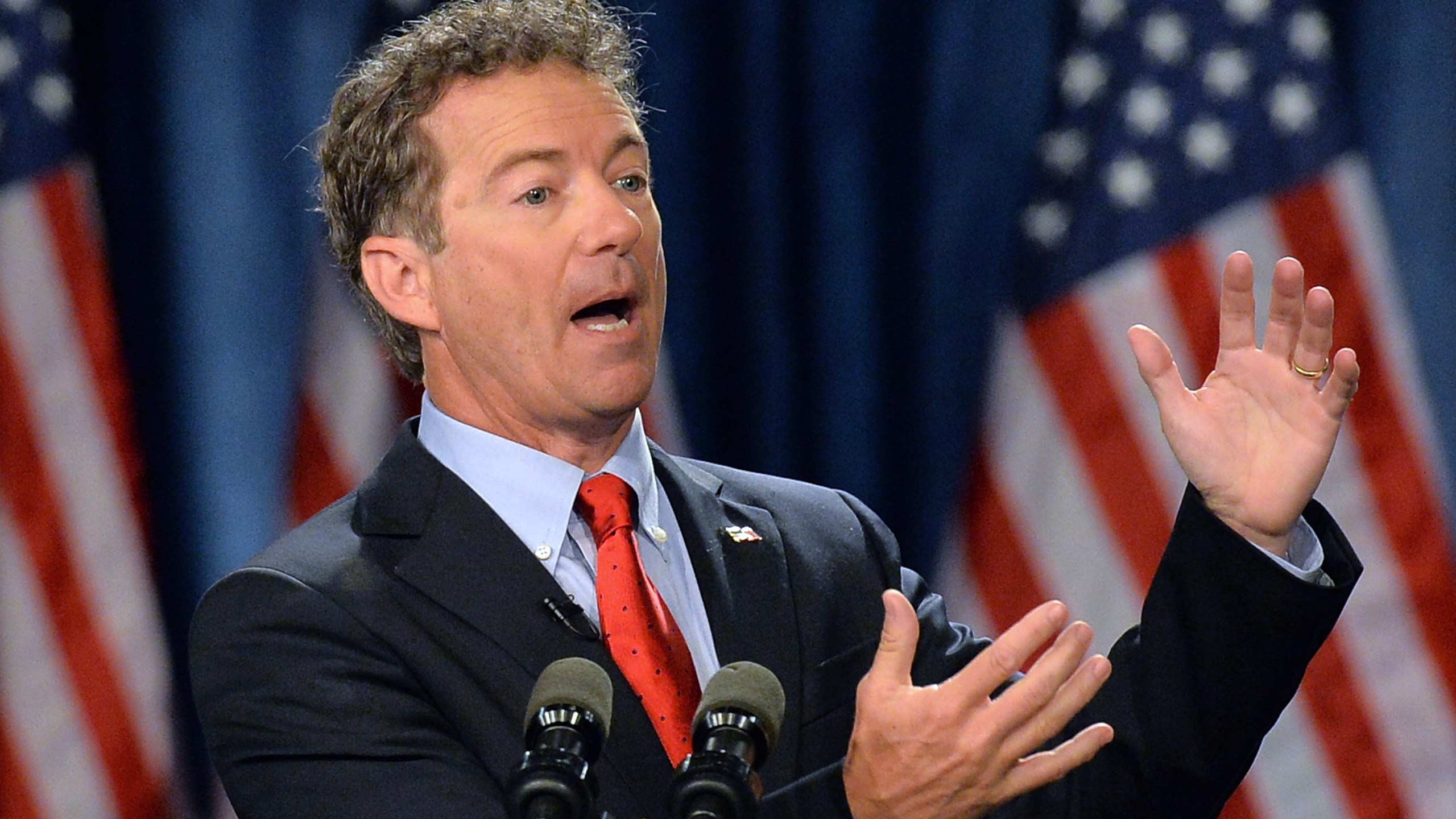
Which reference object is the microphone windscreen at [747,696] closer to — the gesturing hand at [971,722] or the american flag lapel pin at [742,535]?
the gesturing hand at [971,722]

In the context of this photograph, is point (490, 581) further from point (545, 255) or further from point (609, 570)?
point (545, 255)

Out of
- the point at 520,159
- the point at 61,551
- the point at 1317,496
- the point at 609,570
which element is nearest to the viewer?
the point at 609,570

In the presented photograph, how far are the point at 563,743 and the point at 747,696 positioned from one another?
0.44 feet

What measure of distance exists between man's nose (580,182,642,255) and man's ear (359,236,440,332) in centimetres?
22

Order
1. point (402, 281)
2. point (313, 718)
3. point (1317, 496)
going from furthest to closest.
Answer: point (1317, 496), point (402, 281), point (313, 718)

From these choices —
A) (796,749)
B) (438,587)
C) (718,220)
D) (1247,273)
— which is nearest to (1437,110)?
(718,220)

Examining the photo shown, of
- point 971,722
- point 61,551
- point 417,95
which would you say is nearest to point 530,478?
point 417,95

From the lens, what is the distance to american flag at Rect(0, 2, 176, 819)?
2.96 meters

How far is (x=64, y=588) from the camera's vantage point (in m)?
2.97

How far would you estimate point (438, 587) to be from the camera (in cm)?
169

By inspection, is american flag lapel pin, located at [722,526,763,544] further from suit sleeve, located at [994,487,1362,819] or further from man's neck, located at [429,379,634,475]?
suit sleeve, located at [994,487,1362,819]

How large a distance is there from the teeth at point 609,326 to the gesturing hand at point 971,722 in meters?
0.57

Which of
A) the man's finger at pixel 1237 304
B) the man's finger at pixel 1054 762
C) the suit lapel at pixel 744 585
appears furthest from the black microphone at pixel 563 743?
the man's finger at pixel 1237 304

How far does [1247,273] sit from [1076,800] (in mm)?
563
